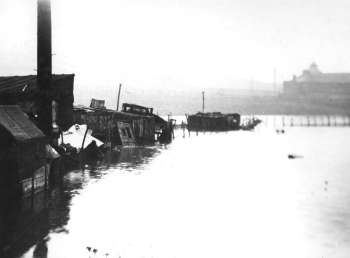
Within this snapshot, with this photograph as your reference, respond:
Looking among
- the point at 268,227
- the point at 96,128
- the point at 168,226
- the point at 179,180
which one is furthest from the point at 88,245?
the point at 96,128

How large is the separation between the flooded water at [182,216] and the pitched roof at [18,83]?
7.01m

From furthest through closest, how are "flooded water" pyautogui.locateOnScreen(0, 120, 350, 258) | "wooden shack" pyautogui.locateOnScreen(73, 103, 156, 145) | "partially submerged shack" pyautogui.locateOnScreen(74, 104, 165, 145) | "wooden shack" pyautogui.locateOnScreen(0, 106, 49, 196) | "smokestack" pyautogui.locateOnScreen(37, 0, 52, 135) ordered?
"partially submerged shack" pyautogui.locateOnScreen(74, 104, 165, 145)
"wooden shack" pyautogui.locateOnScreen(73, 103, 156, 145)
"smokestack" pyautogui.locateOnScreen(37, 0, 52, 135)
"wooden shack" pyautogui.locateOnScreen(0, 106, 49, 196)
"flooded water" pyautogui.locateOnScreen(0, 120, 350, 258)

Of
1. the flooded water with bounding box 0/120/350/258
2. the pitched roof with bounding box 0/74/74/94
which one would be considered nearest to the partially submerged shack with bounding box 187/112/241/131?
the pitched roof with bounding box 0/74/74/94

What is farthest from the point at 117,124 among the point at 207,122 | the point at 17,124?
the point at 207,122

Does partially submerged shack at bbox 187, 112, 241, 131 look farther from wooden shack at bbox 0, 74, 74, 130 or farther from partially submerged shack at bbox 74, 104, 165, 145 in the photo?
wooden shack at bbox 0, 74, 74, 130

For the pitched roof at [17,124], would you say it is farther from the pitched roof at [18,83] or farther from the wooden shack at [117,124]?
the wooden shack at [117,124]

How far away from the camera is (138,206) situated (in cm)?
1745

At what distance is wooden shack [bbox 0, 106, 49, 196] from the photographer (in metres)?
15.1

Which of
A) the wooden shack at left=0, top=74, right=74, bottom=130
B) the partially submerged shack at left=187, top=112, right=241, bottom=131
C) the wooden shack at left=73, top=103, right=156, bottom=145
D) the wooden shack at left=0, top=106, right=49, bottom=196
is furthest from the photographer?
the partially submerged shack at left=187, top=112, right=241, bottom=131

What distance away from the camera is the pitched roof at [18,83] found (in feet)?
90.4

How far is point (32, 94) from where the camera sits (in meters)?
26.2

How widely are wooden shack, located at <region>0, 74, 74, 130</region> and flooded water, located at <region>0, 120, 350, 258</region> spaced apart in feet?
18.1

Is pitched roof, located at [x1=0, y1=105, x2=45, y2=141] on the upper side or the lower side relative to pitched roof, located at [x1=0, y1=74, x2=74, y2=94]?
lower

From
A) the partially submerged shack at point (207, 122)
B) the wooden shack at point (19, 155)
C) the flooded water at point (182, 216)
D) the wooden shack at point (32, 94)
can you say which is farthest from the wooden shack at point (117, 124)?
the partially submerged shack at point (207, 122)
